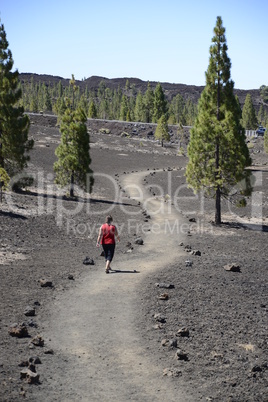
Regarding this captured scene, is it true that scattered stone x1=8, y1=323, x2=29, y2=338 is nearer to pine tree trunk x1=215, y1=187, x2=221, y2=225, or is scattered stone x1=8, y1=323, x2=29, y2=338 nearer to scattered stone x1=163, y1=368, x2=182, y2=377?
scattered stone x1=163, y1=368, x2=182, y2=377

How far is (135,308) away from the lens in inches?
464

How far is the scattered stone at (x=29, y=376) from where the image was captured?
25.5 feet

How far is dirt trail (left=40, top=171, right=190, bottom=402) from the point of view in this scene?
7820mm

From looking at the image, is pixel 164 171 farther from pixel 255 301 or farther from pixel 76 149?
pixel 255 301

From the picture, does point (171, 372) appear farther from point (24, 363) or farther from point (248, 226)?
point (248, 226)

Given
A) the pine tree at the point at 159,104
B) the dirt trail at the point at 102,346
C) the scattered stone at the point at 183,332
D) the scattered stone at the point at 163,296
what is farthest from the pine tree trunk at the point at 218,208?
the pine tree at the point at 159,104

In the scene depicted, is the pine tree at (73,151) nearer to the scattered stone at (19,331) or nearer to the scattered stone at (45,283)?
the scattered stone at (45,283)

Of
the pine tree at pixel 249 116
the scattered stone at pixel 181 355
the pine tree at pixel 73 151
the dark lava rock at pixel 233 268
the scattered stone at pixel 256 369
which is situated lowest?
the scattered stone at pixel 256 369

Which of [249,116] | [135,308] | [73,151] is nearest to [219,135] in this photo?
[73,151]

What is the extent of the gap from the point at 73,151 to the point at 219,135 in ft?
39.9

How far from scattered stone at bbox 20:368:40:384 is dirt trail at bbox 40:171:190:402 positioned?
1.04ft

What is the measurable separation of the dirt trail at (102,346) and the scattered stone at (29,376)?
0.32 m

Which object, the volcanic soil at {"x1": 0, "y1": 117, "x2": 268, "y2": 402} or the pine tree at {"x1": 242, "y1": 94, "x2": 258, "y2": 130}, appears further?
the pine tree at {"x1": 242, "y1": 94, "x2": 258, "y2": 130}

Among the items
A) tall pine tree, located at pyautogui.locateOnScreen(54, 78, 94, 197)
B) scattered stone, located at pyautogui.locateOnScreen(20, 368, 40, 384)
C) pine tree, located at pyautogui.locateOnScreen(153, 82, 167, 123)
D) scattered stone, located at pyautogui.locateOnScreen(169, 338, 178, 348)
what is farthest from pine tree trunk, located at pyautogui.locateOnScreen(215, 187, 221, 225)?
pine tree, located at pyautogui.locateOnScreen(153, 82, 167, 123)
